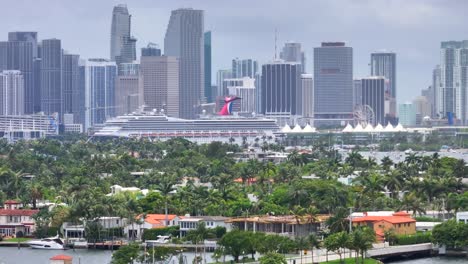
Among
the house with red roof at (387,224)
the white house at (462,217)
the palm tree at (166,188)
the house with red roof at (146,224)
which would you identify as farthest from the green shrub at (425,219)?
the palm tree at (166,188)

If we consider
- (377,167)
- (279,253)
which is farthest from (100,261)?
(377,167)

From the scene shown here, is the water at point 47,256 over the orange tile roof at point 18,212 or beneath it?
beneath

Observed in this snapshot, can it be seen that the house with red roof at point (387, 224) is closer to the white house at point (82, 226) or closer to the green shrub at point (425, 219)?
the green shrub at point (425, 219)

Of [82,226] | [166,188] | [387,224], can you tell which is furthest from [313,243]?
[166,188]

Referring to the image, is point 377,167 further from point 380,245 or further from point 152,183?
point 380,245

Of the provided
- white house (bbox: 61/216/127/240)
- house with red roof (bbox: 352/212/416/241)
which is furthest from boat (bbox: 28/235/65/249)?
house with red roof (bbox: 352/212/416/241)

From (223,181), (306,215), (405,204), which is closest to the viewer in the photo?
(306,215)

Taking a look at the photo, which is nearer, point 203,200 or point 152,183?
point 203,200
